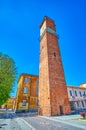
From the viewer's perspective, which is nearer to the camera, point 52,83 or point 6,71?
point 6,71

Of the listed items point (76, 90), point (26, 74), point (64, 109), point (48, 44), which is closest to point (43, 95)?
point (64, 109)

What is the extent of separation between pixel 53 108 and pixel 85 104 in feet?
67.2

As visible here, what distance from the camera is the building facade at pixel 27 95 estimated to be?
29.6 meters

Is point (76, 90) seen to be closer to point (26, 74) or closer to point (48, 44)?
point (26, 74)

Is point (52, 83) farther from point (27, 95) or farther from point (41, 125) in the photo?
point (27, 95)

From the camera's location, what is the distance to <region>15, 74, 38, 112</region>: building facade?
29587 millimetres

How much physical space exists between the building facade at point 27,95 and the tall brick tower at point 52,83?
8.27 metres

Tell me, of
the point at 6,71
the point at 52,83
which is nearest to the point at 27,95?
the point at 52,83

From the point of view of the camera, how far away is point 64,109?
2064 cm

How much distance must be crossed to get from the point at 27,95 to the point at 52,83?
12.6 metres

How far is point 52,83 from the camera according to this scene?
68.8 feet

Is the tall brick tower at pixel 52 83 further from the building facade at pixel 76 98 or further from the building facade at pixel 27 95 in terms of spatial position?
the building facade at pixel 76 98

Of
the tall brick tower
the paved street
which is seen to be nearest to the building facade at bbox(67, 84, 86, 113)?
the tall brick tower

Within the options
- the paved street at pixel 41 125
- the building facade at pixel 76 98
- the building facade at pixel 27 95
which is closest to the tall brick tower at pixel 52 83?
the paved street at pixel 41 125
